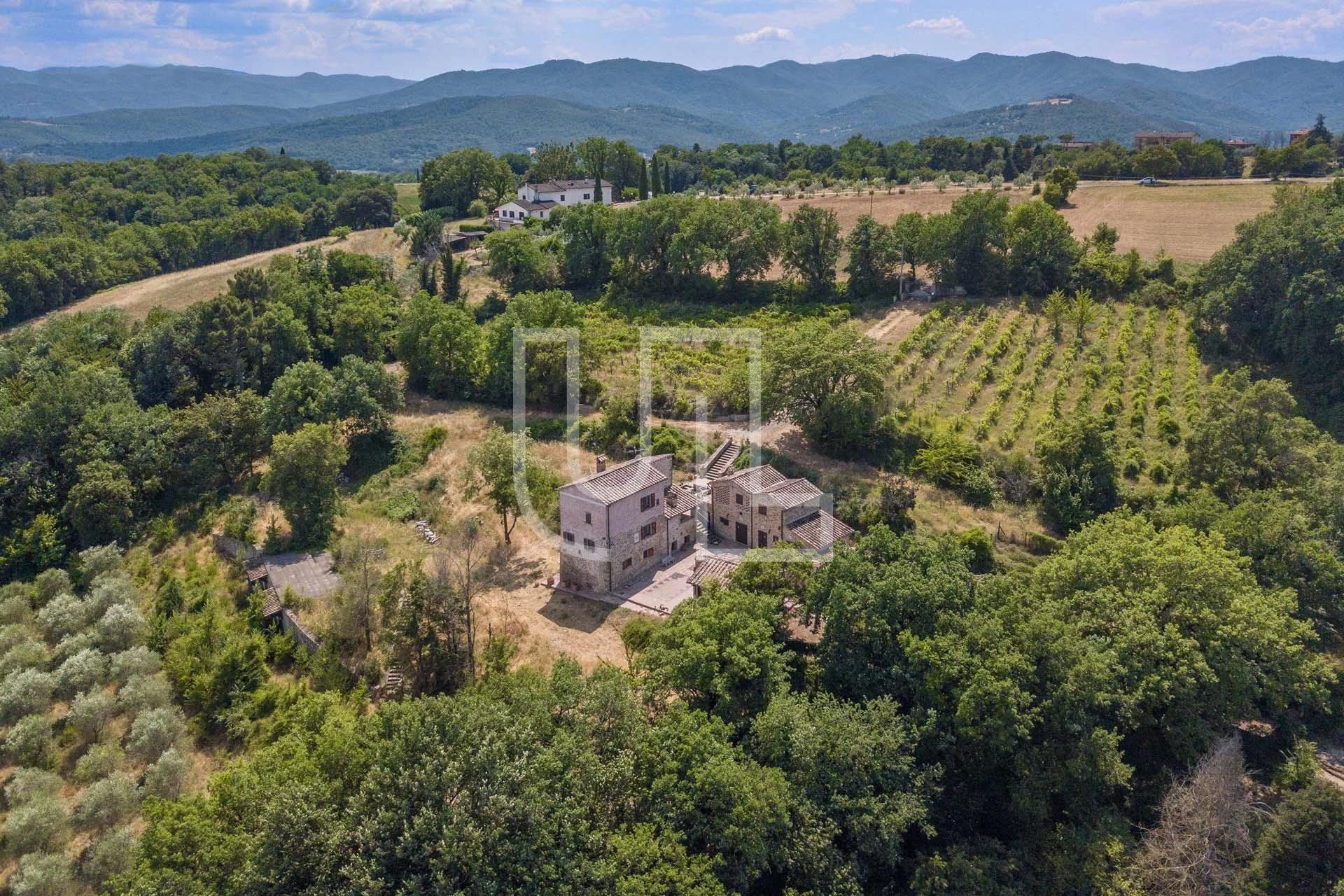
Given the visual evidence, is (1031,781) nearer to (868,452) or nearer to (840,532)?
(840,532)

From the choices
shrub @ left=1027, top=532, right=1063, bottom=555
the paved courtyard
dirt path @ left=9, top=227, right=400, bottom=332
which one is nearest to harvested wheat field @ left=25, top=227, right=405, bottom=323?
dirt path @ left=9, top=227, right=400, bottom=332

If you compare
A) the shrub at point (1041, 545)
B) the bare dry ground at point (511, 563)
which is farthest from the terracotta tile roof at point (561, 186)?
the shrub at point (1041, 545)

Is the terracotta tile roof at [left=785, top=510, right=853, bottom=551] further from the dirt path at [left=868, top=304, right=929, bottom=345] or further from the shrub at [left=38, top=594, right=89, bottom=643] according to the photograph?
the shrub at [left=38, top=594, right=89, bottom=643]

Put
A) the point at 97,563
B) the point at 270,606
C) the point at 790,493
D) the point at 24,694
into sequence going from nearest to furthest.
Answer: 1. the point at 24,694
2. the point at 270,606
3. the point at 790,493
4. the point at 97,563

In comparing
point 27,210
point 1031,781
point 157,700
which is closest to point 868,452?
point 1031,781

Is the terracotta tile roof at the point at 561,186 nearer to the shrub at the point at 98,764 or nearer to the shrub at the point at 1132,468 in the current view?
the shrub at the point at 1132,468

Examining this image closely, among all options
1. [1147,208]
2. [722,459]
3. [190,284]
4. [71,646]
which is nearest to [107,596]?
[71,646]

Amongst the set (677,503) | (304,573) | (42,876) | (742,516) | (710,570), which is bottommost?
(42,876)

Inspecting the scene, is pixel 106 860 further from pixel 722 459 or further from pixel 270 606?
pixel 722 459
